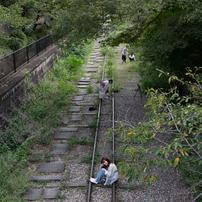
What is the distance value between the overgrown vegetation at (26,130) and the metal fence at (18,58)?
126cm

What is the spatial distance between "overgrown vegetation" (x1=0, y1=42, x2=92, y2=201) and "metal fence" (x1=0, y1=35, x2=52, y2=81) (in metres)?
1.26

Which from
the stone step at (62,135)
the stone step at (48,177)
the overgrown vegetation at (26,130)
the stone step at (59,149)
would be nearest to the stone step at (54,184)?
the stone step at (48,177)

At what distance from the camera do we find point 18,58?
41.0 ft

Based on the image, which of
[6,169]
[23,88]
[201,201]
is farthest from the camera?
[23,88]

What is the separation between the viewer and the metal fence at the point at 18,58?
1089 cm

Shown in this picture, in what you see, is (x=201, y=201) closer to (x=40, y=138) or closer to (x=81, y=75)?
(x=40, y=138)

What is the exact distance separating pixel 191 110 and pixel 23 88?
9243 mm

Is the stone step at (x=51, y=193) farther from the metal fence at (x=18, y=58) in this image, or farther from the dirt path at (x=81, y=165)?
the metal fence at (x=18, y=58)

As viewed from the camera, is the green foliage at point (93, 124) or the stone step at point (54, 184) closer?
the stone step at point (54, 184)

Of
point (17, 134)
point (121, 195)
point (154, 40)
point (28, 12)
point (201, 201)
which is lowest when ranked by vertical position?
point (121, 195)

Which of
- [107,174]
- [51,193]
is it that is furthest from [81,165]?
[51,193]

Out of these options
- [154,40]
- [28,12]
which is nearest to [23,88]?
[154,40]

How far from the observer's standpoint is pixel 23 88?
37.8 ft

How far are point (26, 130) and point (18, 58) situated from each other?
535cm
